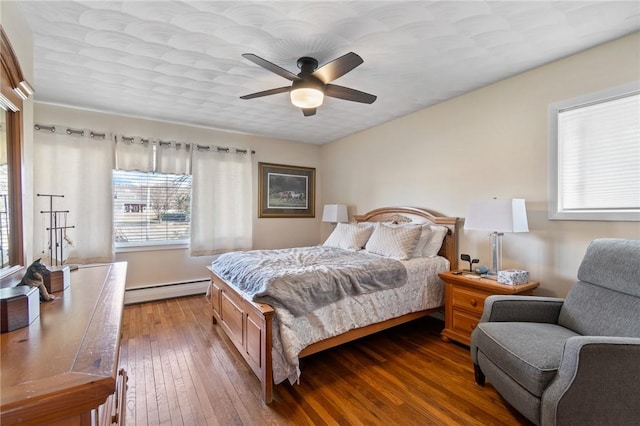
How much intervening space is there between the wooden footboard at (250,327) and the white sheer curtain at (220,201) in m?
1.36

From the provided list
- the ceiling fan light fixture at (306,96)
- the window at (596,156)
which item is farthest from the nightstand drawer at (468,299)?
the ceiling fan light fixture at (306,96)

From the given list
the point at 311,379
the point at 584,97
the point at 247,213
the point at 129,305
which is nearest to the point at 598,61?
the point at 584,97

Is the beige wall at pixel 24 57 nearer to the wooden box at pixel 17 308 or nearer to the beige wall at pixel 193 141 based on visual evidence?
the wooden box at pixel 17 308

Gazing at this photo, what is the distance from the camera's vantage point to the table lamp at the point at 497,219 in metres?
2.38

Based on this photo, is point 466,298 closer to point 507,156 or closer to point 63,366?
point 507,156

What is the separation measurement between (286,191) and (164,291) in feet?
7.89

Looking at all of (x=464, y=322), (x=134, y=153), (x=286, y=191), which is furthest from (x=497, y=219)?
(x=134, y=153)

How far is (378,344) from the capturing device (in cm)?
278

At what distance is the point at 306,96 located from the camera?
2332mm

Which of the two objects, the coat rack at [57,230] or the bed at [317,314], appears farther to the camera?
the coat rack at [57,230]

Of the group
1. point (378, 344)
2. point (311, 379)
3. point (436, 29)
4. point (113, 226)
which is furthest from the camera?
point (113, 226)

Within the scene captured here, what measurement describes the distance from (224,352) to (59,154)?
304cm

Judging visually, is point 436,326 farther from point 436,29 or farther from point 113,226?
point 113,226

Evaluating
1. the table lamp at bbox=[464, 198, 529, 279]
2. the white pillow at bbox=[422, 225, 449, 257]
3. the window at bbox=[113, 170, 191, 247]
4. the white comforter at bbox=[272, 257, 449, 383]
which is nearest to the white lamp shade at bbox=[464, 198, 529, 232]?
the table lamp at bbox=[464, 198, 529, 279]
